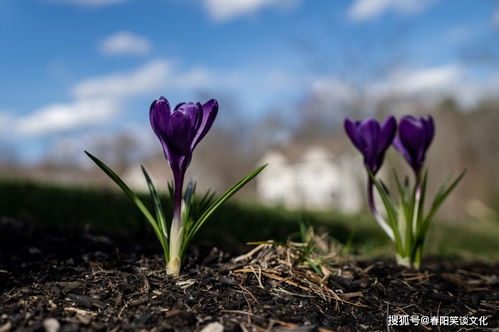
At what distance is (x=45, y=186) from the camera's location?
220 inches

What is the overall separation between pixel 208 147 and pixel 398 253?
126 ft

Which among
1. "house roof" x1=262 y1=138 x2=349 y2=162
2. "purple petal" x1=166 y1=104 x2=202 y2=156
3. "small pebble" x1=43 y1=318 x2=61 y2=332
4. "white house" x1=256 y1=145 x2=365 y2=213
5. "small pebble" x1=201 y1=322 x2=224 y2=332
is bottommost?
"small pebble" x1=201 y1=322 x2=224 y2=332

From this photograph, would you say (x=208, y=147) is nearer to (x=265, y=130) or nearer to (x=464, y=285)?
(x=265, y=130)

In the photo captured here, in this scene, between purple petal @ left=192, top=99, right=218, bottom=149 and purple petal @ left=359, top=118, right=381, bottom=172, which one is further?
purple petal @ left=359, top=118, right=381, bottom=172

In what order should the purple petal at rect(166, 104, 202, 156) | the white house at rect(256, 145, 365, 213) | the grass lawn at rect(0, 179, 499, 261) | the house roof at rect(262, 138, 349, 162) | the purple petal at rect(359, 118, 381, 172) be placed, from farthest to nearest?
the white house at rect(256, 145, 365, 213) → the house roof at rect(262, 138, 349, 162) → the grass lawn at rect(0, 179, 499, 261) → the purple petal at rect(359, 118, 381, 172) → the purple petal at rect(166, 104, 202, 156)

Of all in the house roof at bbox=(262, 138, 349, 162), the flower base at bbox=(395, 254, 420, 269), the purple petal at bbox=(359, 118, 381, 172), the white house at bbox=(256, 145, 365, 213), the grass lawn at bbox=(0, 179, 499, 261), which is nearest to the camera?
the purple petal at bbox=(359, 118, 381, 172)

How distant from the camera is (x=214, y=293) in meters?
1.71

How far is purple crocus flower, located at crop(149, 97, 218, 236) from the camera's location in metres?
1.74

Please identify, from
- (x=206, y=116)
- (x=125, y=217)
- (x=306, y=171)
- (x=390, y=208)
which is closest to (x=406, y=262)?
(x=390, y=208)

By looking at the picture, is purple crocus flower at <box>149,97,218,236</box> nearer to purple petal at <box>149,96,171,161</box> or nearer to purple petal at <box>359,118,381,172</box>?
purple petal at <box>149,96,171,161</box>

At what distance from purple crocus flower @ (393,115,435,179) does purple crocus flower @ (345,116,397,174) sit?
0.26 feet

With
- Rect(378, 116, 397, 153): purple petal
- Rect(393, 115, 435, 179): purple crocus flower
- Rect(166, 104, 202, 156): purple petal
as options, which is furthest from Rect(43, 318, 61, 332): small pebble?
Rect(393, 115, 435, 179): purple crocus flower

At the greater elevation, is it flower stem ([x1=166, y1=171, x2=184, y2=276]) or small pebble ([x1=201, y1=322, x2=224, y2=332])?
flower stem ([x1=166, y1=171, x2=184, y2=276])

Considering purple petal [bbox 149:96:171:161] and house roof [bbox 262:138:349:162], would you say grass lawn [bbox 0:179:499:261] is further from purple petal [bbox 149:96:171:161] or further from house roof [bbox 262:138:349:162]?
house roof [bbox 262:138:349:162]
